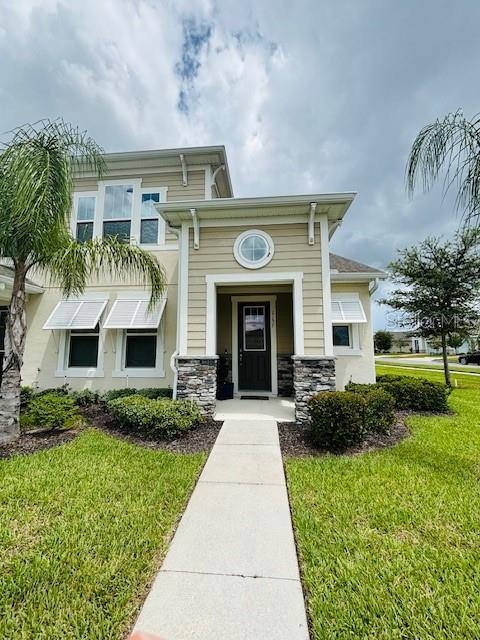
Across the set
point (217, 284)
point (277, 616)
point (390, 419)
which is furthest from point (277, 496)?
point (217, 284)

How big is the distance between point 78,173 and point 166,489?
→ 30.5ft

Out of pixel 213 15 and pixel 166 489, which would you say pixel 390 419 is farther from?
pixel 213 15

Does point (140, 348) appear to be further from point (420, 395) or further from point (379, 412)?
point (420, 395)

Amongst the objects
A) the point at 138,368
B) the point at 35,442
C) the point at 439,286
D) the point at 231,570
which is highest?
the point at 439,286

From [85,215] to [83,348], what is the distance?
169 inches

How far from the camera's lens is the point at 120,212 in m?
9.27

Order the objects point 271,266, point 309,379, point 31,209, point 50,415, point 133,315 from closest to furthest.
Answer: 1. point 31,209
2. point 50,415
3. point 309,379
4. point 271,266
5. point 133,315

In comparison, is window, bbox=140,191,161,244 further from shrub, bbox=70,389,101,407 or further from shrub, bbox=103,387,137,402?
shrub, bbox=70,389,101,407

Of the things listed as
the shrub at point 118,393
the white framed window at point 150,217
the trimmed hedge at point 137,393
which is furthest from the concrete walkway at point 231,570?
the white framed window at point 150,217

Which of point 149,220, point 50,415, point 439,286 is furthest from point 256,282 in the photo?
point 439,286

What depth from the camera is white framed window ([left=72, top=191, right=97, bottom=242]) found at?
368 inches

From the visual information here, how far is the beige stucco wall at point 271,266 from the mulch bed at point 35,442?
2.93 meters

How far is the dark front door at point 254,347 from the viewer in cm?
913

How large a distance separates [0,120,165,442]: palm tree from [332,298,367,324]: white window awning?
716 cm
